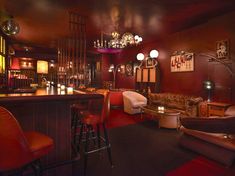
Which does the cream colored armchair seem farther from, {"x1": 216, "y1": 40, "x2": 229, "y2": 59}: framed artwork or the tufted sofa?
{"x1": 216, "y1": 40, "x2": 229, "y2": 59}: framed artwork

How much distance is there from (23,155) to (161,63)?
605 cm

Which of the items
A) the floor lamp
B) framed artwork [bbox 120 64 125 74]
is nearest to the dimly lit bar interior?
framed artwork [bbox 120 64 125 74]

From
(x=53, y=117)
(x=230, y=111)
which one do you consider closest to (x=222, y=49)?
(x=230, y=111)

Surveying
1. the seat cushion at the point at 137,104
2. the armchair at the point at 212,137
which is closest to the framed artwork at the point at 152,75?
the seat cushion at the point at 137,104

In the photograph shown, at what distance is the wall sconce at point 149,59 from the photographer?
21.6 feet

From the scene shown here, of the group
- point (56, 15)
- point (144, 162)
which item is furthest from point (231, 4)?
point (56, 15)

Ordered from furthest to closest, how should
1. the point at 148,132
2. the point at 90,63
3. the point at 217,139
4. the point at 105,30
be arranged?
the point at 90,63
the point at 105,30
the point at 148,132
the point at 217,139

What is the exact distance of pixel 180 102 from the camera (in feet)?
16.3

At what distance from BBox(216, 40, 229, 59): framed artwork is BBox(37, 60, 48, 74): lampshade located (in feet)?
34.1

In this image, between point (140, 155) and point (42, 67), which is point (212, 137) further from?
point (42, 67)

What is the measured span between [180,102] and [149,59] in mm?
2690

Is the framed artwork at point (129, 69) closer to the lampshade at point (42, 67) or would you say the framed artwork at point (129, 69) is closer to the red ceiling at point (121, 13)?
the red ceiling at point (121, 13)

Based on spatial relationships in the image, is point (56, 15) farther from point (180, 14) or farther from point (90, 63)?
point (90, 63)

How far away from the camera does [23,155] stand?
→ 4.02ft
